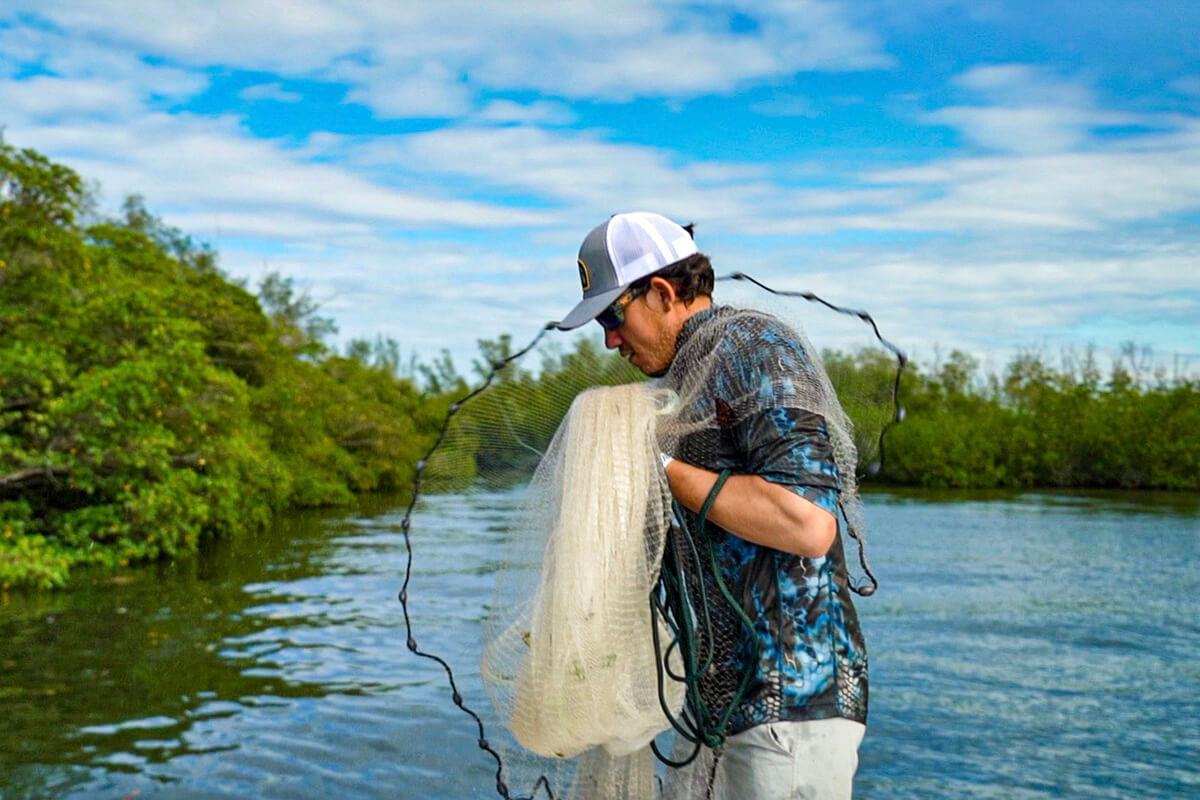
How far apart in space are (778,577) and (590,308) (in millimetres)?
714

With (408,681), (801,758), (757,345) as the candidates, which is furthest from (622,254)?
(408,681)

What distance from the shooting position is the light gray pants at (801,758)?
2643 mm

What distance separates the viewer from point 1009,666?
13227 mm

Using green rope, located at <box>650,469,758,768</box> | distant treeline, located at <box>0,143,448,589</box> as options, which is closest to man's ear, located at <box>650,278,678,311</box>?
green rope, located at <box>650,469,758,768</box>

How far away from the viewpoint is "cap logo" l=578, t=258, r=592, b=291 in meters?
2.86

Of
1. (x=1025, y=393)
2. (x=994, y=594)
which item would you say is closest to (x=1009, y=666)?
(x=994, y=594)

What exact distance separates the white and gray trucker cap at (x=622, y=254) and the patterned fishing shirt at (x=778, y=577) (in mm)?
200

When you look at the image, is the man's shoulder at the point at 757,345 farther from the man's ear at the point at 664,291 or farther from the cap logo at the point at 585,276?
the cap logo at the point at 585,276

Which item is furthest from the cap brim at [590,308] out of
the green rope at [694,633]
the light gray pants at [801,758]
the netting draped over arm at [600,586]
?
the light gray pants at [801,758]

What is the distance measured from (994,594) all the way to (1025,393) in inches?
1708

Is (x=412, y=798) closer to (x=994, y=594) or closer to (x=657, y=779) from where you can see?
(x=657, y=779)

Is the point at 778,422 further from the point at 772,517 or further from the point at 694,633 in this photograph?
the point at 694,633

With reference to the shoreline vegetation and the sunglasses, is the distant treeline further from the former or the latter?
the sunglasses

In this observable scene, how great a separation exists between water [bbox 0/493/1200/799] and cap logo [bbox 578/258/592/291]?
2.57 ft
